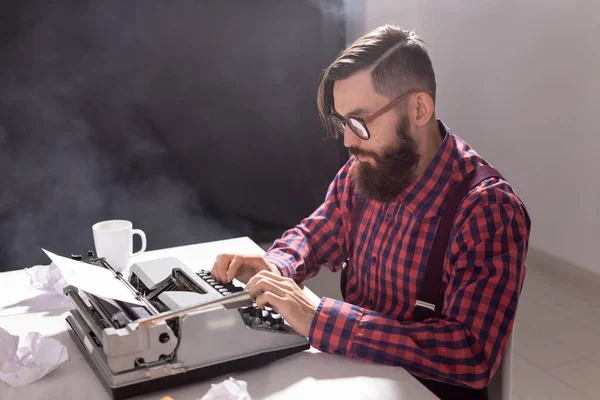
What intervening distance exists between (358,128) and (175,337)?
2.24ft

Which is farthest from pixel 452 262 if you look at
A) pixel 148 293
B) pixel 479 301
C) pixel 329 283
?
pixel 329 283

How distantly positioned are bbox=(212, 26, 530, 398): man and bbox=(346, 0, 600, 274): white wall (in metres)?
2.09

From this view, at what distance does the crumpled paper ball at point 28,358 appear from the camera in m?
1.08

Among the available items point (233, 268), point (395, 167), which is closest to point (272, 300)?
point (233, 268)

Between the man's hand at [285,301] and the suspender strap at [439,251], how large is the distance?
0.28 meters

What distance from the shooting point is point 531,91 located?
353 cm

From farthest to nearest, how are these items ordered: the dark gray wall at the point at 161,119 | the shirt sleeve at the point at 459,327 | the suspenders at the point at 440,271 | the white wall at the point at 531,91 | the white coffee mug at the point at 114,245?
1. the white wall at the point at 531,91
2. the dark gray wall at the point at 161,119
3. the white coffee mug at the point at 114,245
4. the suspenders at the point at 440,271
5. the shirt sleeve at the point at 459,327

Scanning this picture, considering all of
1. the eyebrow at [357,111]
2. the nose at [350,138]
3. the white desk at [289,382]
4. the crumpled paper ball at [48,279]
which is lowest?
the white desk at [289,382]

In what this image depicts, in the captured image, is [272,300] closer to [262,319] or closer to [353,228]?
[262,319]

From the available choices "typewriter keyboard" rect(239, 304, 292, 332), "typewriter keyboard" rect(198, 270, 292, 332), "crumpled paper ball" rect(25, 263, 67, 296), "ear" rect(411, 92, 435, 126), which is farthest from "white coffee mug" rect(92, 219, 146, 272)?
"ear" rect(411, 92, 435, 126)

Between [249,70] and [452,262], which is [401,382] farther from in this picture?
[249,70]

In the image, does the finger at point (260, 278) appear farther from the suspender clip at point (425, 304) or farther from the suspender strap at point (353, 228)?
the suspender strap at point (353, 228)

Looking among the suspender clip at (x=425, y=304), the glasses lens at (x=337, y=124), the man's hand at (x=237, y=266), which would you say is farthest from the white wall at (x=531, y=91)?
the man's hand at (x=237, y=266)

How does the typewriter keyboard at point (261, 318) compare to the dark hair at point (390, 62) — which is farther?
the dark hair at point (390, 62)
